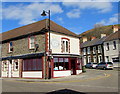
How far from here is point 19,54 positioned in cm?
2408

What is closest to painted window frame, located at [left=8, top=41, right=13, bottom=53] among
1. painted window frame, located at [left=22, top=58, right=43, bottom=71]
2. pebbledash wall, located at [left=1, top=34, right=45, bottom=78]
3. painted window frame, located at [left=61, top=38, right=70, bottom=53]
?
pebbledash wall, located at [left=1, top=34, right=45, bottom=78]

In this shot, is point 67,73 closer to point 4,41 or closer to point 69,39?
point 69,39

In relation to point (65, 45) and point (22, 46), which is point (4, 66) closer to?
point (22, 46)

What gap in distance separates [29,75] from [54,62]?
4042 mm

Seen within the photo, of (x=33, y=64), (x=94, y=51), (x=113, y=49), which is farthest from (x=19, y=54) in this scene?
(x=94, y=51)

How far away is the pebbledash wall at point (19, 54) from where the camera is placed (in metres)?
21.4

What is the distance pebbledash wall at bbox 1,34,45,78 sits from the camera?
21.4 meters

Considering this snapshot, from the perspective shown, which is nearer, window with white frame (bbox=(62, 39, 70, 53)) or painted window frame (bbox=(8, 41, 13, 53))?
window with white frame (bbox=(62, 39, 70, 53))

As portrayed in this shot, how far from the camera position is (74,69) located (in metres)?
24.0

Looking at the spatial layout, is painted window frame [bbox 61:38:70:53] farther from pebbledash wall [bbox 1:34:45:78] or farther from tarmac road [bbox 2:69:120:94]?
tarmac road [bbox 2:69:120:94]

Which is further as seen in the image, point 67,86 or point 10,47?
point 10,47

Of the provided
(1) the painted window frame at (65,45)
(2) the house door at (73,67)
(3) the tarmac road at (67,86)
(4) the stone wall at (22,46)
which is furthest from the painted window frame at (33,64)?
(2) the house door at (73,67)

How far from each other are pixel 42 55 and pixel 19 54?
5048 millimetres

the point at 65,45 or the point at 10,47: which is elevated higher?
the point at 10,47
